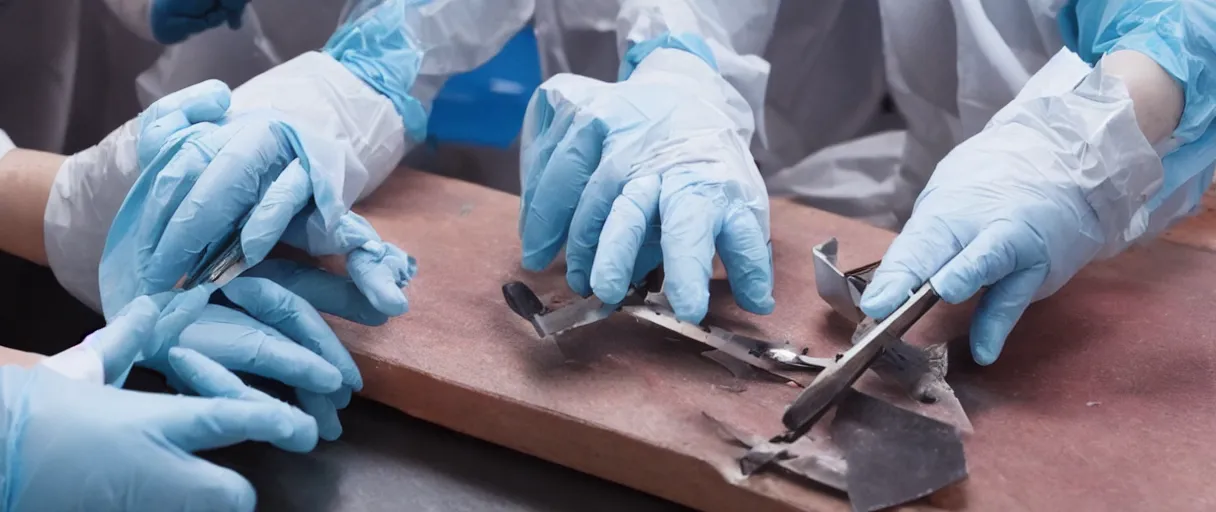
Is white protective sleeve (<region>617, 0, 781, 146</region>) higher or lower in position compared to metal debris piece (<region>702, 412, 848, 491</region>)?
higher

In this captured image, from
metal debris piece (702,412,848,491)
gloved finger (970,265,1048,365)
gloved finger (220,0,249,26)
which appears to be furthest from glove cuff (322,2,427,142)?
gloved finger (970,265,1048,365)

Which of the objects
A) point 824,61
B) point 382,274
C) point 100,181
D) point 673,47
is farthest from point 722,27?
point 100,181

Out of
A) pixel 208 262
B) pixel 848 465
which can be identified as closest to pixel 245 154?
pixel 208 262

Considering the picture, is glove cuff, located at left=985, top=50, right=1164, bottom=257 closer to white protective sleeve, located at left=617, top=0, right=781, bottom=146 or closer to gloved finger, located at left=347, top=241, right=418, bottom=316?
white protective sleeve, located at left=617, top=0, right=781, bottom=146

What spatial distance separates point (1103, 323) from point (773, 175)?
0.68 metres

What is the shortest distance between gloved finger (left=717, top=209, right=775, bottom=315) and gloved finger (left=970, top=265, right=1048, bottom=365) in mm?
232

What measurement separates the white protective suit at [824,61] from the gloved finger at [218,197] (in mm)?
476

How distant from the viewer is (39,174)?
3.76 ft

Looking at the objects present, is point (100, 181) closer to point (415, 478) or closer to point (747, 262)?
point (415, 478)

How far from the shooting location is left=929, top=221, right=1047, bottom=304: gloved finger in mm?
906

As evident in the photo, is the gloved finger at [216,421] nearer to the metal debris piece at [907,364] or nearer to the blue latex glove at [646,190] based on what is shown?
the blue latex glove at [646,190]

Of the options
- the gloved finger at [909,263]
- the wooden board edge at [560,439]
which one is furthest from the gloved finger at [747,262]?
the wooden board edge at [560,439]

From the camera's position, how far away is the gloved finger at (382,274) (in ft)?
3.21

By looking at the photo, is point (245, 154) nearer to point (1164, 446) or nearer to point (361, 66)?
point (361, 66)
